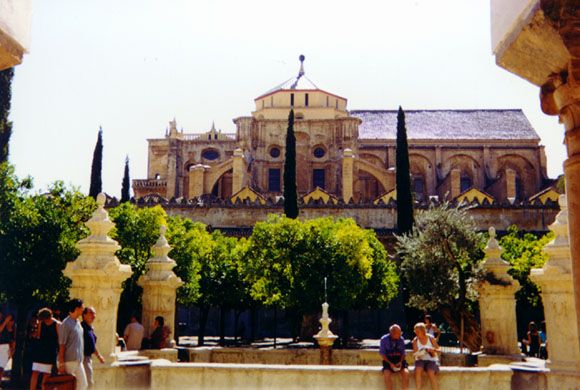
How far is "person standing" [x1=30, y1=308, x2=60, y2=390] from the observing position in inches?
288

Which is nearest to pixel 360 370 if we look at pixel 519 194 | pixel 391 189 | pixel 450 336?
pixel 450 336

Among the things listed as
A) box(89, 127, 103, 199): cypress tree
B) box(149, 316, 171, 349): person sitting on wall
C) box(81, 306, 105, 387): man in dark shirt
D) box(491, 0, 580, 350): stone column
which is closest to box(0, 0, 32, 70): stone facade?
box(491, 0, 580, 350): stone column

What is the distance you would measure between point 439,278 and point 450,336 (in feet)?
38.6

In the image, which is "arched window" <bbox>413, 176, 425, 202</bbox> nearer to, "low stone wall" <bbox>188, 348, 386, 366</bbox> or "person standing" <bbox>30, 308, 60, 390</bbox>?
"low stone wall" <bbox>188, 348, 386, 366</bbox>

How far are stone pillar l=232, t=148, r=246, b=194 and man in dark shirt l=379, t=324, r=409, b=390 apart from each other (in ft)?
126

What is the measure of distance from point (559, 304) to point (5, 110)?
1684 cm

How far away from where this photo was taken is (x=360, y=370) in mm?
9172

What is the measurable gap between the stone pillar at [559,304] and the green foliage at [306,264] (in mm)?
13033

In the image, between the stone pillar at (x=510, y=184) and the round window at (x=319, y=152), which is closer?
the stone pillar at (x=510, y=184)

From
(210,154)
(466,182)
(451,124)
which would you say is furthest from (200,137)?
(466,182)

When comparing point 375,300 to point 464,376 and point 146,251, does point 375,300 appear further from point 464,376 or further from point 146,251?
point 464,376

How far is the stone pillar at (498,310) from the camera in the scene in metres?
12.0

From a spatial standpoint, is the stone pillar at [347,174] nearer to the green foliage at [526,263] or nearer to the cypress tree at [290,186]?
the cypress tree at [290,186]

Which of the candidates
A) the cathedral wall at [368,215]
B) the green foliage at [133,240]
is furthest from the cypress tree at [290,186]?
the green foliage at [133,240]
